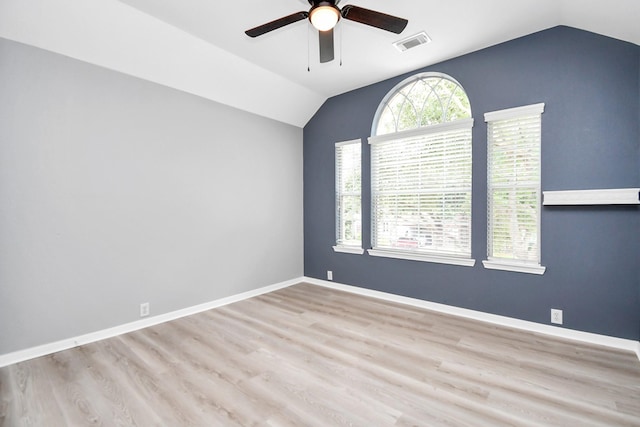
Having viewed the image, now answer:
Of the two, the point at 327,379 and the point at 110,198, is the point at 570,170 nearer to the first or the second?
the point at 327,379

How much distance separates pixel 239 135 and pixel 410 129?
239 cm

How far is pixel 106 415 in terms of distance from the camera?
1.82 m

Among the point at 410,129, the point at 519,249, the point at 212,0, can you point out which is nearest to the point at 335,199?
the point at 410,129

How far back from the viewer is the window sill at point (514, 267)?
9.62ft

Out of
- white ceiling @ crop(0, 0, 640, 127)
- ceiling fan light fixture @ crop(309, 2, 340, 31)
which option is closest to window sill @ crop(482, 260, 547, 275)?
white ceiling @ crop(0, 0, 640, 127)

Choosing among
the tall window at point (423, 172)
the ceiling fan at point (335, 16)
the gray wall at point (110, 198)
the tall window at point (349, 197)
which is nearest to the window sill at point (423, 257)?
the tall window at point (423, 172)

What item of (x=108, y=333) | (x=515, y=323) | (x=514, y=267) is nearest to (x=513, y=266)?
(x=514, y=267)

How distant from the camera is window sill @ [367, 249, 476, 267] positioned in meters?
3.42

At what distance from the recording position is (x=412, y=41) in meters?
3.11

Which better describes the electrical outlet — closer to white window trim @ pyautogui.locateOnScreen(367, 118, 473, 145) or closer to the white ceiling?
the white ceiling

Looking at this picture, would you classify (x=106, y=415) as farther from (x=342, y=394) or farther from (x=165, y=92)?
(x=165, y=92)

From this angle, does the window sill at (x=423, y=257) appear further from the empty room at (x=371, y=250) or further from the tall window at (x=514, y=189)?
the tall window at (x=514, y=189)

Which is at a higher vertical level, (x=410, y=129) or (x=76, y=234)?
(x=410, y=129)

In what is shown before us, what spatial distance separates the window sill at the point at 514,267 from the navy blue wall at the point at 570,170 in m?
0.06
